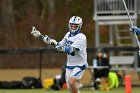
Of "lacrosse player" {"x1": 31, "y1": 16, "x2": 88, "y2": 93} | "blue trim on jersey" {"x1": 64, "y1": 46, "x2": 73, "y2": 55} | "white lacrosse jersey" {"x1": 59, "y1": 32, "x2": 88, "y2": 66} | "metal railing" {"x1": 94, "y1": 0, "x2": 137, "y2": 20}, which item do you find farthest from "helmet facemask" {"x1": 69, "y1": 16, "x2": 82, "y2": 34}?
"metal railing" {"x1": 94, "y1": 0, "x2": 137, "y2": 20}

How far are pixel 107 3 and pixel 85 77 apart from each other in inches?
133

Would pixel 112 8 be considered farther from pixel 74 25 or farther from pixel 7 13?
pixel 7 13

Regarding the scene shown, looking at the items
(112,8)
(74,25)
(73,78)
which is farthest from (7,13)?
(73,78)

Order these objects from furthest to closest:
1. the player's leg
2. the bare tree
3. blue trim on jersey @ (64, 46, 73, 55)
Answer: the bare tree
the player's leg
blue trim on jersey @ (64, 46, 73, 55)

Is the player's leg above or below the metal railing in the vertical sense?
below

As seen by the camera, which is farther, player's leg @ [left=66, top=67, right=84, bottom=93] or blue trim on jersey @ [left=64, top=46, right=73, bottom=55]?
player's leg @ [left=66, top=67, right=84, bottom=93]

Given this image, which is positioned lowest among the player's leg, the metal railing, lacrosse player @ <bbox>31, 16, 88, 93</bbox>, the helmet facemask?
the player's leg

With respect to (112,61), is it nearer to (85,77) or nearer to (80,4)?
(85,77)

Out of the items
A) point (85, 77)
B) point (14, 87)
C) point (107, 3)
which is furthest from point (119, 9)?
point (14, 87)

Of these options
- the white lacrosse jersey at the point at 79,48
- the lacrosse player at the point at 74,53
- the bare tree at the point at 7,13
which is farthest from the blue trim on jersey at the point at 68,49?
the bare tree at the point at 7,13

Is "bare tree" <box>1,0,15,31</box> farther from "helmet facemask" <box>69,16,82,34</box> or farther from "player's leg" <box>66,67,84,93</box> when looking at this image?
"player's leg" <box>66,67,84,93</box>

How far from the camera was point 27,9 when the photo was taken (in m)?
44.5

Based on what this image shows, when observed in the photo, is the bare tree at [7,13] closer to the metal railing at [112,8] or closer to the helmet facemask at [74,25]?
the metal railing at [112,8]

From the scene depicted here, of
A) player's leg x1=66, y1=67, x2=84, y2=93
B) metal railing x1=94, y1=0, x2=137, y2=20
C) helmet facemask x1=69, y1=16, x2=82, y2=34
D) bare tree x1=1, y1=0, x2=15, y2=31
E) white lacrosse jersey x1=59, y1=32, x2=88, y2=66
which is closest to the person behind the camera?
player's leg x1=66, y1=67, x2=84, y2=93
